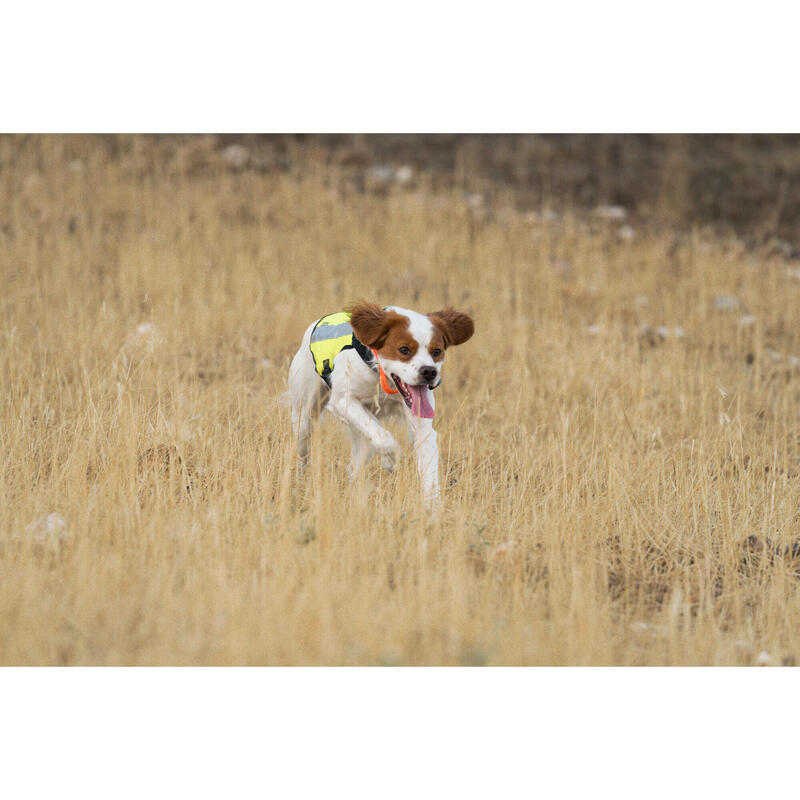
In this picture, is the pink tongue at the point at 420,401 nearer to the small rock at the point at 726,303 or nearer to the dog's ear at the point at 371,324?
the dog's ear at the point at 371,324

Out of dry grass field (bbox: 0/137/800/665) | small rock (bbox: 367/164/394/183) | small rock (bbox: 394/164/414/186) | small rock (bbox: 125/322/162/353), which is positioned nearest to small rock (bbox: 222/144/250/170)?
dry grass field (bbox: 0/137/800/665)

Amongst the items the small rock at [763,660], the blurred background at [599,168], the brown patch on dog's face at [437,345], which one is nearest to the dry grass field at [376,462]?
the small rock at [763,660]

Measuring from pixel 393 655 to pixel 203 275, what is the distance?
18.1ft

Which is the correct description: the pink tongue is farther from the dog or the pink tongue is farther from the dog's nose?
the dog's nose

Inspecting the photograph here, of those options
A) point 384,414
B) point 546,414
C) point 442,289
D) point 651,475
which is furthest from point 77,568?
point 442,289

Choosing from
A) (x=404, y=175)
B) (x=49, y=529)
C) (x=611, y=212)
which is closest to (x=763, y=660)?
(x=49, y=529)

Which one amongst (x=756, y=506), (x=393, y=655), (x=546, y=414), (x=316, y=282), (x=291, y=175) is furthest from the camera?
(x=291, y=175)

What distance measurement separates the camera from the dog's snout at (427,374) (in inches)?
151

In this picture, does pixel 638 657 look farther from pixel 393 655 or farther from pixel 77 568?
pixel 77 568

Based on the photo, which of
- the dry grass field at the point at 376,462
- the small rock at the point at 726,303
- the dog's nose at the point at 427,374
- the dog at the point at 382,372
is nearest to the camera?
the dry grass field at the point at 376,462

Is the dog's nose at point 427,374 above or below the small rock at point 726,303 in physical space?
below

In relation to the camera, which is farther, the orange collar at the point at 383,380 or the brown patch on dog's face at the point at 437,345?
the orange collar at the point at 383,380

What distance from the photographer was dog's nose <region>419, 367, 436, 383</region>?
383cm

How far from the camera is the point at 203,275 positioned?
7867 mm
